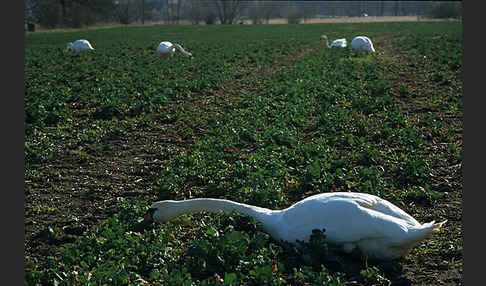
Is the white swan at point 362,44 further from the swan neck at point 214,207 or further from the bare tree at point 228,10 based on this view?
the bare tree at point 228,10

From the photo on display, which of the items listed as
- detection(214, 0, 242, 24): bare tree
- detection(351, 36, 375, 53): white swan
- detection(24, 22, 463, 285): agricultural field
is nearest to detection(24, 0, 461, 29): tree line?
detection(214, 0, 242, 24): bare tree

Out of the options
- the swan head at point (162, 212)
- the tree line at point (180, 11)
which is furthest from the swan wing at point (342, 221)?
the tree line at point (180, 11)

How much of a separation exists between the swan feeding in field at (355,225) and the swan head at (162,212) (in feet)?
3.17

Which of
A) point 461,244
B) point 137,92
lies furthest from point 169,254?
point 137,92

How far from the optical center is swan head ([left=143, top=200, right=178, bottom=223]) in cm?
501

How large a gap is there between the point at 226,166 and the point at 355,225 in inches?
125

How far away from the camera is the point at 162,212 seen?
504 centimetres

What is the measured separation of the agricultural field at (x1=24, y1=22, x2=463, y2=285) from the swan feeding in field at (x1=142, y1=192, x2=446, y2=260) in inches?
5.4

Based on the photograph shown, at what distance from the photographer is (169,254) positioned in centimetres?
452

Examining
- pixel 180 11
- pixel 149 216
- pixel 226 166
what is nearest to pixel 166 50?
pixel 226 166

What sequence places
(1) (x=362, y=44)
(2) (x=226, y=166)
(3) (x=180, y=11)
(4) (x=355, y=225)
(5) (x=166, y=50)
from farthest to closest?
(3) (x=180, y=11), (1) (x=362, y=44), (5) (x=166, y=50), (2) (x=226, y=166), (4) (x=355, y=225)

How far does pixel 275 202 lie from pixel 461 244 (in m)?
1.84

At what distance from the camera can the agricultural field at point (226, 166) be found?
428 cm

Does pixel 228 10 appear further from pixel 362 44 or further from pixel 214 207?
pixel 214 207
